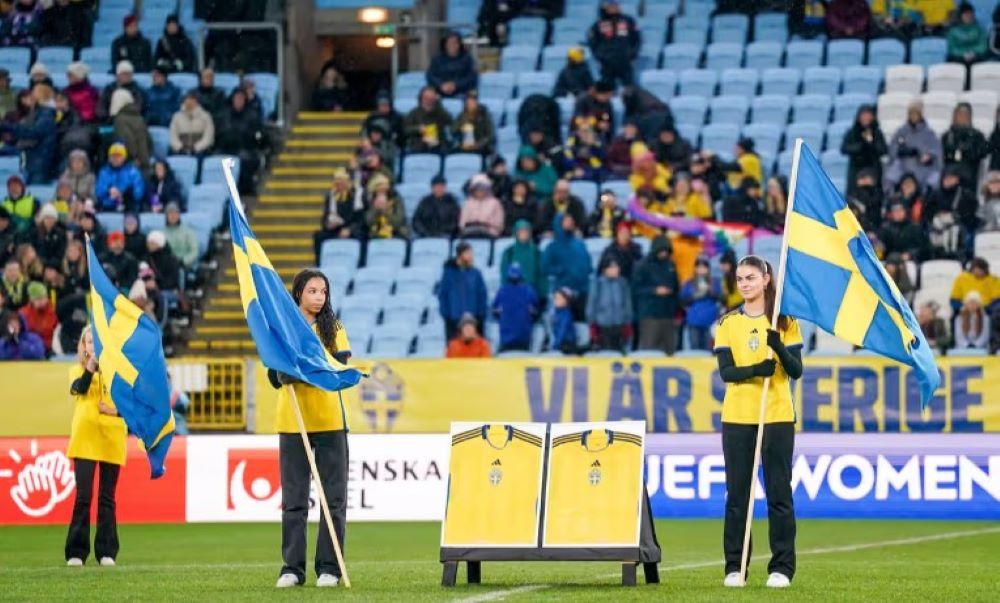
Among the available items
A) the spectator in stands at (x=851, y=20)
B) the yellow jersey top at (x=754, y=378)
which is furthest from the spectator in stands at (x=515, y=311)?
the yellow jersey top at (x=754, y=378)

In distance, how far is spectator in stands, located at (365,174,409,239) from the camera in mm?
27281

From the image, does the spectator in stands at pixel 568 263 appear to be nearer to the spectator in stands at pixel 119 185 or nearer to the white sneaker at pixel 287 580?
the spectator in stands at pixel 119 185

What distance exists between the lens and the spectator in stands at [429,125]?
28688mm

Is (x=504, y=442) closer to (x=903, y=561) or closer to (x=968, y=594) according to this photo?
(x=968, y=594)

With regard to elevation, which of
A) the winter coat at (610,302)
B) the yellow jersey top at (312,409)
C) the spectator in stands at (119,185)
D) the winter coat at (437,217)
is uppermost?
the spectator in stands at (119,185)

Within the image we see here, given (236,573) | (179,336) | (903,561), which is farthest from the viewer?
(179,336)

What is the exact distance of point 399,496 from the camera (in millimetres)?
21484

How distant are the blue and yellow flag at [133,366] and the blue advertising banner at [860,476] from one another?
722cm

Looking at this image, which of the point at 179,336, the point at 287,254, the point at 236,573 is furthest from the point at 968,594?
the point at 287,254

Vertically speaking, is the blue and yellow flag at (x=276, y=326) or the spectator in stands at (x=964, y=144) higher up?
the spectator in stands at (x=964, y=144)

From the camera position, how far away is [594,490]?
12.5 m

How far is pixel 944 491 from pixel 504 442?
959 cm

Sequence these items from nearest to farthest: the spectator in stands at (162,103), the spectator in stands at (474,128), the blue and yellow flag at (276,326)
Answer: the blue and yellow flag at (276,326) < the spectator in stands at (474,128) < the spectator in stands at (162,103)

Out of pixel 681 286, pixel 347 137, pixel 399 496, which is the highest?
pixel 347 137
